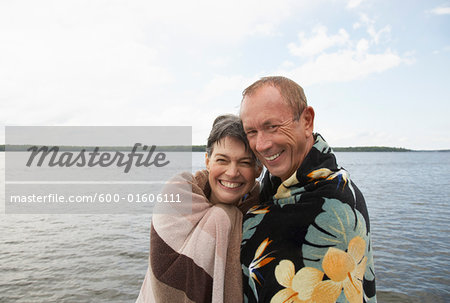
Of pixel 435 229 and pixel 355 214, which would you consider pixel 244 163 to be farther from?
pixel 435 229

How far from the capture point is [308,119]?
234 centimetres

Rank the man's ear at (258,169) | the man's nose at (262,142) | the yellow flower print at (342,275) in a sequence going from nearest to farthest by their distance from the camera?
the yellow flower print at (342,275)
the man's nose at (262,142)
the man's ear at (258,169)

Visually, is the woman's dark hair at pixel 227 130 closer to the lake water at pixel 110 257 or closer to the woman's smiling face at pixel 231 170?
the woman's smiling face at pixel 231 170

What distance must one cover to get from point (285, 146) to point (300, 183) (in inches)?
11.2

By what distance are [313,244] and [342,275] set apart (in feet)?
0.78

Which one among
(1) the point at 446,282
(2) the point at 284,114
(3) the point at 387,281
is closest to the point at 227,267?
(2) the point at 284,114

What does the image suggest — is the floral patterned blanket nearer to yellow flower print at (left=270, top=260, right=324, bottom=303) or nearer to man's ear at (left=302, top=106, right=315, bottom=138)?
yellow flower print at (left=270, top=260, right=324, bottom=303)

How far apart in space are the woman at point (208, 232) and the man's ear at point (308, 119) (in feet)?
1.62

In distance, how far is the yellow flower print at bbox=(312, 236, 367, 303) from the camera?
Result: 1937 mm

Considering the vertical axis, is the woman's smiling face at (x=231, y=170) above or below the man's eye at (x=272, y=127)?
below

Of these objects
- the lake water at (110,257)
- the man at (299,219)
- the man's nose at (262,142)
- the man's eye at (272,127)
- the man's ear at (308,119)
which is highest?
the man's ear at (308,119)

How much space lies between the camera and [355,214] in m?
2.03

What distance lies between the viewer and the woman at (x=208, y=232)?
222cm

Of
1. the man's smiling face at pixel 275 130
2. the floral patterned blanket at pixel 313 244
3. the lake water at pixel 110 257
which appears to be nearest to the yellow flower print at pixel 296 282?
the floral patterned blanket at pixel 313 244
